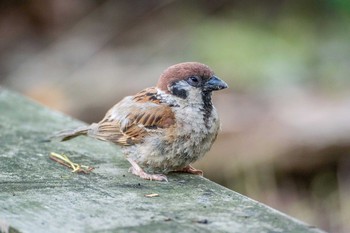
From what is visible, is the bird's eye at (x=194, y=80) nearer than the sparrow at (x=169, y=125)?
No

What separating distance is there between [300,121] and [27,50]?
350cm

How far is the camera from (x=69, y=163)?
309 cm

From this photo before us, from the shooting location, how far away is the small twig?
3010mm

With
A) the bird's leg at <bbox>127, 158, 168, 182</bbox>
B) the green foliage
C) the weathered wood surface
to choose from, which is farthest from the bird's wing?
the green foliage

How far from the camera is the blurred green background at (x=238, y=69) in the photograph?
580 cm

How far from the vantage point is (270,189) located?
223 inches

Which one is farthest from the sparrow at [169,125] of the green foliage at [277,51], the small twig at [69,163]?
the green foliage at [277,51]

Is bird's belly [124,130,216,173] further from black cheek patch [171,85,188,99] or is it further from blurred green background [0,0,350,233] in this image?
blurred green background [0,0,350,233]

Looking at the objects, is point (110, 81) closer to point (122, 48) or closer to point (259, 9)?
point (122, 48)

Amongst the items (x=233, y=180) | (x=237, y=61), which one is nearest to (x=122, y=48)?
(x=237, y=61)

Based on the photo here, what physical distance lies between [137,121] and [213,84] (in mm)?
380

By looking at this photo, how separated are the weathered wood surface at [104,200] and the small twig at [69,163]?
0.03 metres

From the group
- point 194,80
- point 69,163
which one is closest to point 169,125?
point 194,80

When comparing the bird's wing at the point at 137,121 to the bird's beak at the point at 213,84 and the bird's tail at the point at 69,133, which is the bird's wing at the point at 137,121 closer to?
the bird's tail at the point at 69,133
